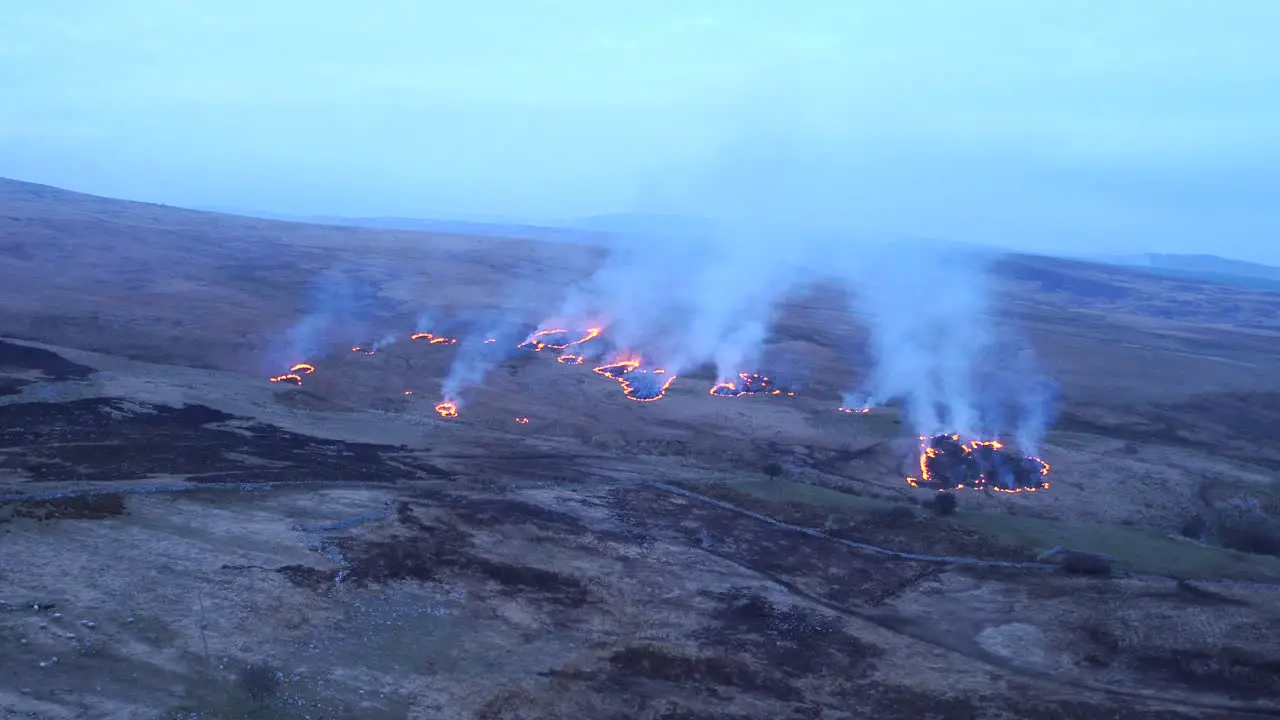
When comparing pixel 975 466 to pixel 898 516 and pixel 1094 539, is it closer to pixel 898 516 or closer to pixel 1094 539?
pixel 1094 539

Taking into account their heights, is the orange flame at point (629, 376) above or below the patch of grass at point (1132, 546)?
above

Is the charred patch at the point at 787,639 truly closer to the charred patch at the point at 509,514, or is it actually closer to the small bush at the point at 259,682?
the charred patch at the point at 509,514

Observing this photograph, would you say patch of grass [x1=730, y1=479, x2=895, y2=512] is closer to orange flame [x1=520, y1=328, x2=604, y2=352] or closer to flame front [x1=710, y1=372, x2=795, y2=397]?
flame front [x1=710, y1=372, x2=795, y2=397]

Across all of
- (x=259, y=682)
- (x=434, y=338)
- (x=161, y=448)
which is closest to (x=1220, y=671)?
(x=259, y=682)

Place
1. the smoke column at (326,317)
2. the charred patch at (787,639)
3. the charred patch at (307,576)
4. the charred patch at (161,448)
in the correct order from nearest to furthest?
the charred patch at (787,639) → the charred patch at (307,576) → the charred patch at (161,448) → the smoke column at (326,317)

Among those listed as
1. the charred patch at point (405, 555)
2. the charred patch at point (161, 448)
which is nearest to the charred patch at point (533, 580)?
the charred patch at point (405, 555)

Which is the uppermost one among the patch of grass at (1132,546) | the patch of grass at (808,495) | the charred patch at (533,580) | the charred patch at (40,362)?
the charred patch at (40,362)
